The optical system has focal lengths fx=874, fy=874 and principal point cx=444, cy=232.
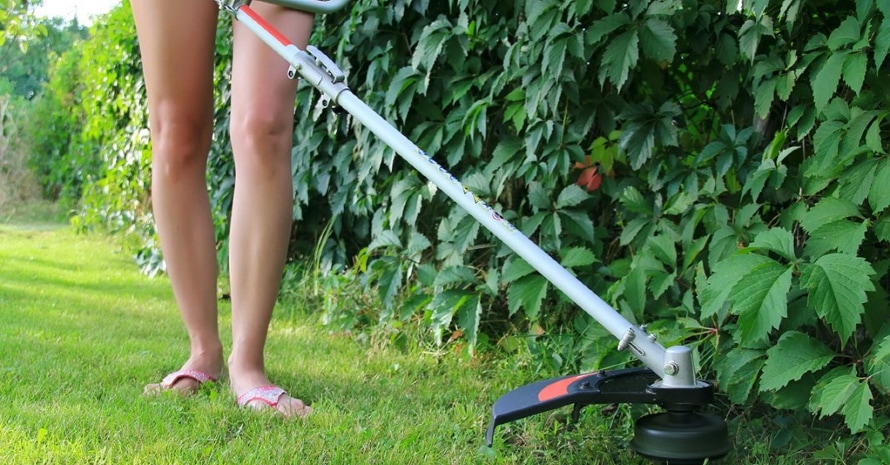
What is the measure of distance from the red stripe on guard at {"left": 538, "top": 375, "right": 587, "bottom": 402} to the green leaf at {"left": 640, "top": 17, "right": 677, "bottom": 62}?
2.51ft

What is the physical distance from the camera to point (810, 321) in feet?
5.11

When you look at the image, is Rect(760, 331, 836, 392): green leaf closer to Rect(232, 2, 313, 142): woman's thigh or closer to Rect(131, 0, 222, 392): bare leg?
Rect(232, 2, 313, 142): woman's thigh

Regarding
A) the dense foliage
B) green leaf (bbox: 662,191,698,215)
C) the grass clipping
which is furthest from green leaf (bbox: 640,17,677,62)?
the grass clipping

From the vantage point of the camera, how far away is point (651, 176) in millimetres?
2053

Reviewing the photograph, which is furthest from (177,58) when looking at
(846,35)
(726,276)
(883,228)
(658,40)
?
(883,228)

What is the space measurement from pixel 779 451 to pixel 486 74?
1210 mm

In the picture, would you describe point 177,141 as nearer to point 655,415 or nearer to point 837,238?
point 655,415

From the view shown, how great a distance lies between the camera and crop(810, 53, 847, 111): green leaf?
1.52 metres

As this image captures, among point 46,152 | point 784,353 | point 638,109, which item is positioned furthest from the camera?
point 46,152

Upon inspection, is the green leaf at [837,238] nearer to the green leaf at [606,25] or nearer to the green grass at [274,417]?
the green grass at [274,417]

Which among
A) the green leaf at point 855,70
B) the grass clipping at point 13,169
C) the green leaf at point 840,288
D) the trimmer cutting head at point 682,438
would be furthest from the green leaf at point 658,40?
the grass clipping at point 13,169

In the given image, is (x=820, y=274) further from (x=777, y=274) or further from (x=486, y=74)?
(x=486, y=74)

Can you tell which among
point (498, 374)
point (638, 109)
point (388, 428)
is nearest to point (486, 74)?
point (638, 109)

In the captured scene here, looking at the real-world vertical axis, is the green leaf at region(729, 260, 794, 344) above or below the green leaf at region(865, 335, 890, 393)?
above
